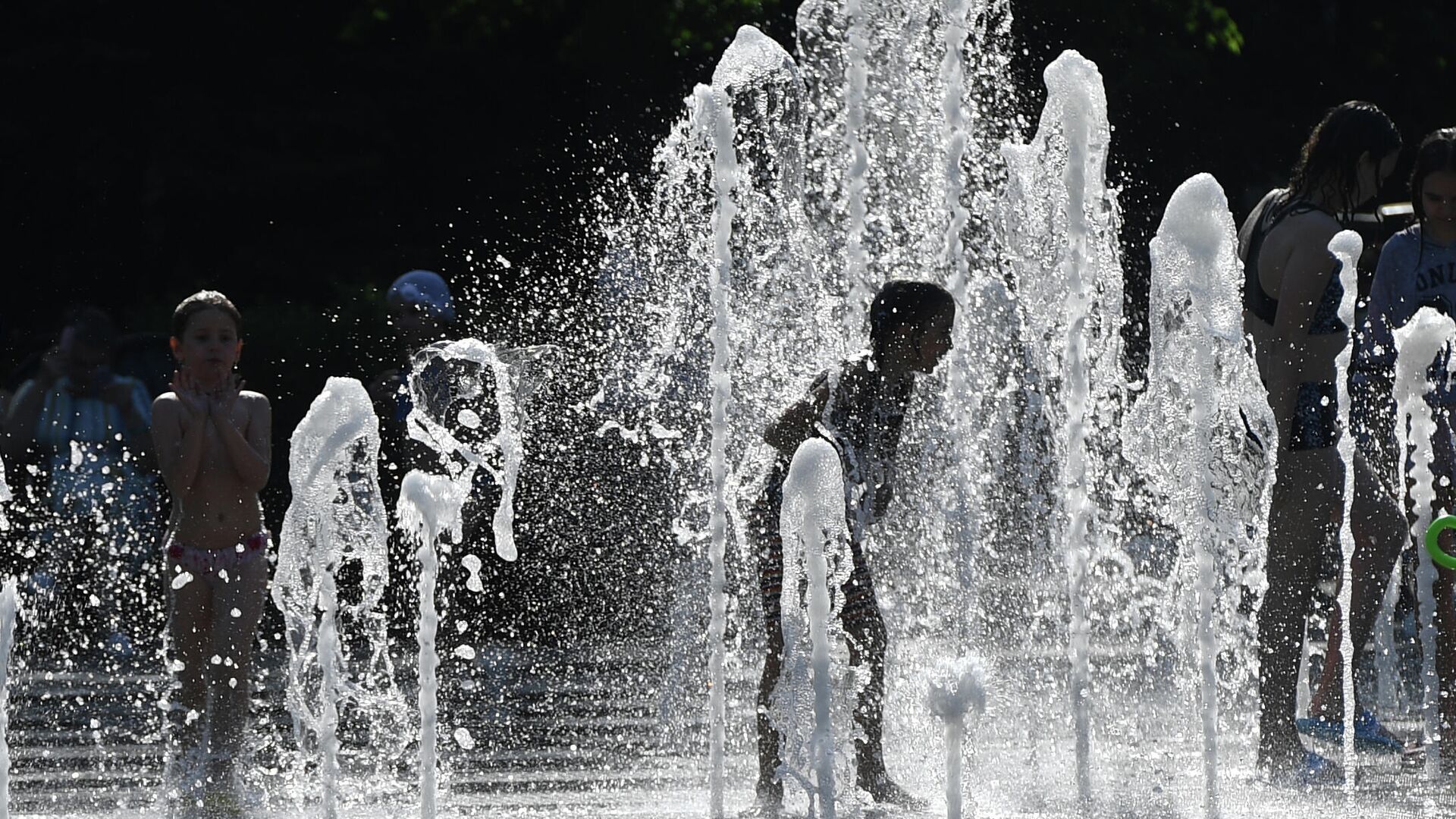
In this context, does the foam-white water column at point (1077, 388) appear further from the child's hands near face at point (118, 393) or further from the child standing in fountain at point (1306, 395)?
the child's hands near face at point (118, 393)

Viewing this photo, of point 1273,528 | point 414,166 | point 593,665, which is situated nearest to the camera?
point 1273,528

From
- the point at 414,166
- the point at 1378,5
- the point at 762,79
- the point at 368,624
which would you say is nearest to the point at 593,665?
the point at 368,624

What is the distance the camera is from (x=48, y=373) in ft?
26.1

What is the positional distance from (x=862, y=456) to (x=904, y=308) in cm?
33

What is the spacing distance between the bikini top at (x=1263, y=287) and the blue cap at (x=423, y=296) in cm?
275

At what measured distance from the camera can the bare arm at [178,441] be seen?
4.89 m

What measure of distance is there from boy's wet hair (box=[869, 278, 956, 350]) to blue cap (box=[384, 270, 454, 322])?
2531 mm

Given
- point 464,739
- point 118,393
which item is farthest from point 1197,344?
point 118,393

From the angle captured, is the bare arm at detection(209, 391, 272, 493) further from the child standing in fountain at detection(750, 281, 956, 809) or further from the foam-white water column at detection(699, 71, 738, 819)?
the child standing in fountain at detection(750, 281, 956, 809)

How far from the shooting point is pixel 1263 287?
481cm

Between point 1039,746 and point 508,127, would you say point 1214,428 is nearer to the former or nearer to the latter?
point 1039,746

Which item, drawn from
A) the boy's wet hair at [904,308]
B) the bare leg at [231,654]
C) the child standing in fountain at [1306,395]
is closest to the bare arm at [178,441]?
the bare leg at [231,654]

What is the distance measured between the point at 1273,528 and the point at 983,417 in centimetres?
117

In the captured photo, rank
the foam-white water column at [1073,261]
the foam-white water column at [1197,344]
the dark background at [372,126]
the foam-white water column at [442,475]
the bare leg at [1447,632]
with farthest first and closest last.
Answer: the dark background at [372,126] < the foam-white water column at [1073,261] < the bare leg at [1447,632] < the foam-white water column at [1197,344] < the foam-white water column at [442,475]
